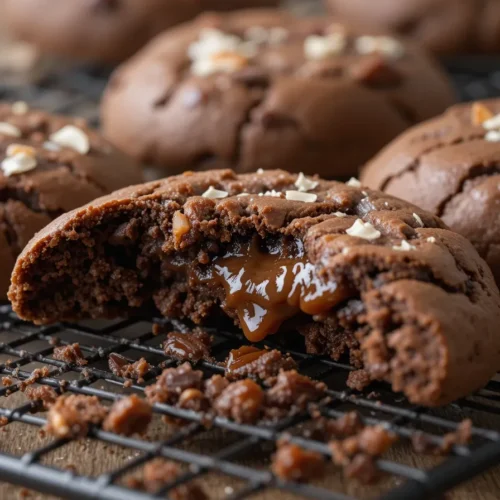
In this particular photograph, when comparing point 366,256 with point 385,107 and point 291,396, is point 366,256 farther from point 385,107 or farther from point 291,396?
point 385,107

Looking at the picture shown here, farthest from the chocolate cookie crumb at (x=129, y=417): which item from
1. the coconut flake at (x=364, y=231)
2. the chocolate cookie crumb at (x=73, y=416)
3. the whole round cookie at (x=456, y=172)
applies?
the whole round cookie at (x=456, y=172)

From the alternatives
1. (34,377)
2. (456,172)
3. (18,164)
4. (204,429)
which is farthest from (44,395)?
(456,172)

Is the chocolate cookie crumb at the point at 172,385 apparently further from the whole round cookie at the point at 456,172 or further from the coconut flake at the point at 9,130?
the coconut flake at the point at 9,130

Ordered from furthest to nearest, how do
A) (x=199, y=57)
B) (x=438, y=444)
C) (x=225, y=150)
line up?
(x=199, y=57)
(x=225, y=150)
(x=438, y=444)

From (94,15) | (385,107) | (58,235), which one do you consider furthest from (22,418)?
(94,15)

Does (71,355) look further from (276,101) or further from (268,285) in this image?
(276,101)
